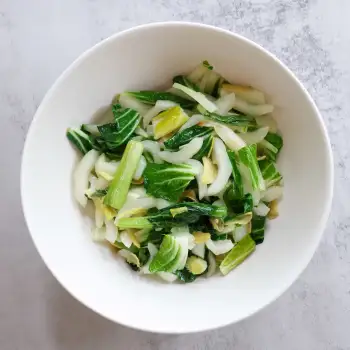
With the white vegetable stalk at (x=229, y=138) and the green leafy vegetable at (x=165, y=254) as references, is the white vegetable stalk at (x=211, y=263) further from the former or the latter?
the white vegetable stalk at (x=229, y=138)

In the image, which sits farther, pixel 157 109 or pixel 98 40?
pixel 98 40

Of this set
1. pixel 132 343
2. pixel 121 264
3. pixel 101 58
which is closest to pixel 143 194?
pixel 121 264

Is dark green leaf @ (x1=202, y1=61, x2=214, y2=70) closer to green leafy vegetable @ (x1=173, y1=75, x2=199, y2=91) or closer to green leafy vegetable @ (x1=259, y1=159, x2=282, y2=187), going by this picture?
green leafy vegetable @ (x1=173, y1=75, x2=199, y2=91)

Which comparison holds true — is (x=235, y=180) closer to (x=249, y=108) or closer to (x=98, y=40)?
(x=249, y=108)

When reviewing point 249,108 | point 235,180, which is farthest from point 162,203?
point 249,108

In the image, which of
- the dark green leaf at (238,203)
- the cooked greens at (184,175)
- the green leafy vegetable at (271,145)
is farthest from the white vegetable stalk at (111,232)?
the green leafy vegetable at (271,145)

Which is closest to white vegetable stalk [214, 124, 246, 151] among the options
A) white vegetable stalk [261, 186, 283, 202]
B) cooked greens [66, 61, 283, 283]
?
cooked greens [66, 61, 283, 283]
